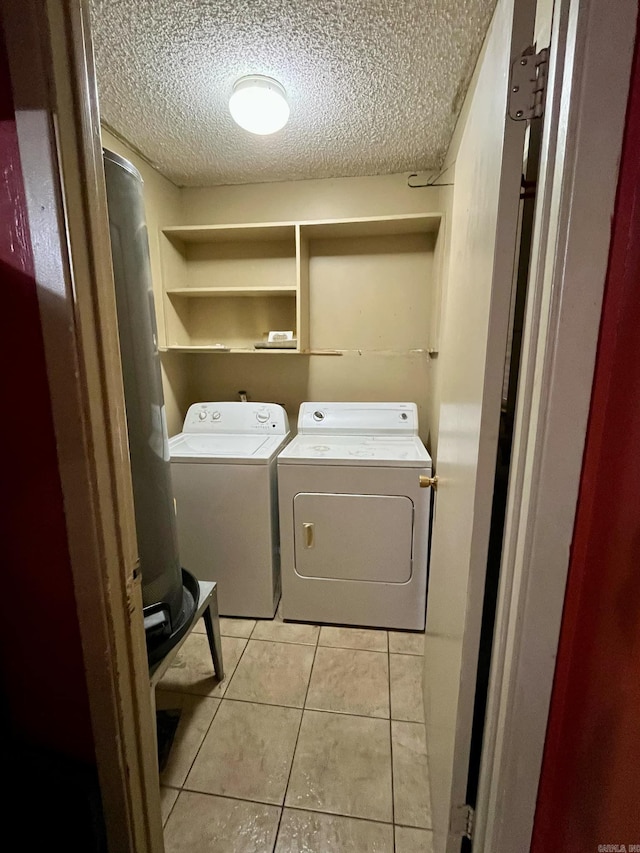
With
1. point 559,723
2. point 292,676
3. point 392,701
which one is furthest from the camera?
point 292,676

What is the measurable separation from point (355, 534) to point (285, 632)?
635 mm

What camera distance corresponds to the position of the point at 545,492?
1.98 ft

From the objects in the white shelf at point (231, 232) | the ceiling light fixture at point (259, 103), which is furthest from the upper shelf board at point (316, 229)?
the ceiling light fixture at point (259, 103)

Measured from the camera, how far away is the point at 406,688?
5.25ft

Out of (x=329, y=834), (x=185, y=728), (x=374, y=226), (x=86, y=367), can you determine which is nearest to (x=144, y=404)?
(x=86, y=367)

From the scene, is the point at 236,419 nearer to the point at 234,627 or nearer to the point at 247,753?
the point at 234,627

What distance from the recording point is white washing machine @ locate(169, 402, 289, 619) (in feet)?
6.10

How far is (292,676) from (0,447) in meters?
1.50

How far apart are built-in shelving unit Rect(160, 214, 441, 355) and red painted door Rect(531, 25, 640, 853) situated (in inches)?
70.8

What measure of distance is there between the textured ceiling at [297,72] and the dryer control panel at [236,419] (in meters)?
1.39

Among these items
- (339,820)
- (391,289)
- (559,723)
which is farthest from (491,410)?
(391,289)

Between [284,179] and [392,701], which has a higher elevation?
[284,179]

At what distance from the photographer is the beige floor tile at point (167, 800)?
117cm

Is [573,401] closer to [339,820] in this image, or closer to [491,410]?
[491,410]
